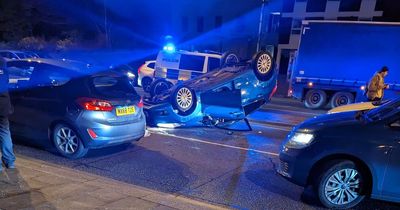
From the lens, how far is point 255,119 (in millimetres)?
11148

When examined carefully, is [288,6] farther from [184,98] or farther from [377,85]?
[184,98]

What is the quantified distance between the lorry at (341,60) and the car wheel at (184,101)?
8079mm

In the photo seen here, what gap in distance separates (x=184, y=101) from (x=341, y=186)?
4831mm

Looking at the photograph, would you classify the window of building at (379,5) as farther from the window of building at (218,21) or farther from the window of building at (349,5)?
the window of building at (218,21)

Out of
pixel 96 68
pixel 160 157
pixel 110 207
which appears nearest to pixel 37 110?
pixel 96 68

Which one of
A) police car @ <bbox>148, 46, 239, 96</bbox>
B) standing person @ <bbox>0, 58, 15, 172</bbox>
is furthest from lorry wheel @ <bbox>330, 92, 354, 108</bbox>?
standing person @ <bbox>0, 58, 15, 172</bbox>

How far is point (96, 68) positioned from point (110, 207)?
308 cm

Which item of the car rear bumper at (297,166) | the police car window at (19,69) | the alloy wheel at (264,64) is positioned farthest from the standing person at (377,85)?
the police car window at (19,69)

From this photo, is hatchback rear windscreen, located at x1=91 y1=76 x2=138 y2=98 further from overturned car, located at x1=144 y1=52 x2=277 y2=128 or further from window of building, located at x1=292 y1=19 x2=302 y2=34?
window of building, located at x1=292 y1=19 x2=302 y2=34

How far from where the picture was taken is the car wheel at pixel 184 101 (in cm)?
888

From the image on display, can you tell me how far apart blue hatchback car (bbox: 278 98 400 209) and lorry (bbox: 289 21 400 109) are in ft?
34.5

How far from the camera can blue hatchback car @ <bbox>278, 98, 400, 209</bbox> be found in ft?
14.5

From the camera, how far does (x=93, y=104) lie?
6.15 meters

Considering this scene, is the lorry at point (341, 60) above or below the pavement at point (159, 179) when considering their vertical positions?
above
